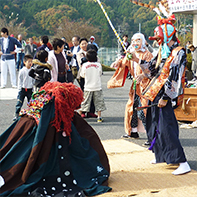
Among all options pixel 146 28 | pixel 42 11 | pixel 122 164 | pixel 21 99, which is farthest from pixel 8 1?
pixel 122 164

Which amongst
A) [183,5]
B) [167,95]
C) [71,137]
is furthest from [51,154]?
[183,5]

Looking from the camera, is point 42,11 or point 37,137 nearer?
point 37,137

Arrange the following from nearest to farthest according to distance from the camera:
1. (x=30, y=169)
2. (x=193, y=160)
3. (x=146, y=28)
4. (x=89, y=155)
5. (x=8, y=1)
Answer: (x=30, y=169)
(x=89, y=155)
(x=193, y=160)
(x=146, y=28)
(x=8, y=1)

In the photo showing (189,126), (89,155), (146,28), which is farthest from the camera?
(146,28)

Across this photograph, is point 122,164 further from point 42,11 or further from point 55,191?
point 42,11

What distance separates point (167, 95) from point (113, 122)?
126 inches

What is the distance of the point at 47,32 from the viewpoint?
44.9 m

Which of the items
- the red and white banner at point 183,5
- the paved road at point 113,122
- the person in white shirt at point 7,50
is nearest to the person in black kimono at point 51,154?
the paved road at point 113,122

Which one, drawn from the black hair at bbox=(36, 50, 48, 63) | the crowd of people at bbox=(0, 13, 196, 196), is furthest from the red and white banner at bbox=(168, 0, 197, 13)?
the crowd of people at bbox=(0, 13, 196, 196)

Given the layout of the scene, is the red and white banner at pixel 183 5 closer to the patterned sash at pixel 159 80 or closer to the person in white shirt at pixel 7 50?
the person in white shirt at pixel 7 50

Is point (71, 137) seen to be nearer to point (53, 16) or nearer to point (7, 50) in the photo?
point (7, 50)

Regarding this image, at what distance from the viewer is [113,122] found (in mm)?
7297

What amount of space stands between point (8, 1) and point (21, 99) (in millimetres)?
40471

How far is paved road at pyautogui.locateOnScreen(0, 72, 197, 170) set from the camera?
5609 mm
